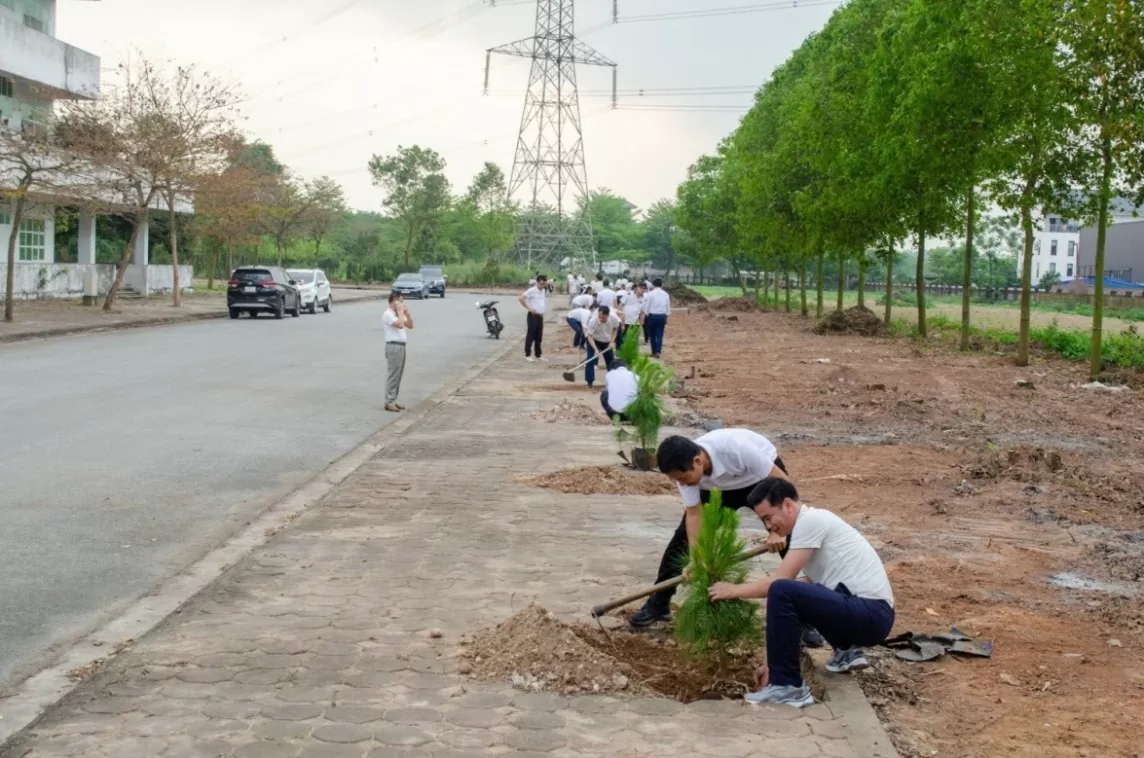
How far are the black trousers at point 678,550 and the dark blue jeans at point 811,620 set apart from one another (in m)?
0.95

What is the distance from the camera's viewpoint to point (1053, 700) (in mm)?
5707

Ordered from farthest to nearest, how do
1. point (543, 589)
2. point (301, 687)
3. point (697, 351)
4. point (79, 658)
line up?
point (697, 351) → point (543, 589) → point (79, 658) → point (301, 687)

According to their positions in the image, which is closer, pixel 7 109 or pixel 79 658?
pixel 79 658

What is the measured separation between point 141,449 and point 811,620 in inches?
340

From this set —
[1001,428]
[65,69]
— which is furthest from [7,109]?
[1001,428]

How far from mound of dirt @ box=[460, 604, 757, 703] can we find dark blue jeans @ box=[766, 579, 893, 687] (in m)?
0.32

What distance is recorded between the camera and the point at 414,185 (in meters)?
94.6

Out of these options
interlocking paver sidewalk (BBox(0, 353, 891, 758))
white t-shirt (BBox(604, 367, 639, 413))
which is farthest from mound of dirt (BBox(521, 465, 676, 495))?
white t-shirt (BBox(604, 367, 639, 413))

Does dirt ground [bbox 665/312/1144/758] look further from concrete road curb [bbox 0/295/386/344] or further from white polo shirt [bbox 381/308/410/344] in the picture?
concrete road curb [bbox 0/295/386/344]

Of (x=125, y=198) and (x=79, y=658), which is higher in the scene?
(x=125, y=198)

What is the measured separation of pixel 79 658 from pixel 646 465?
22.1 ft

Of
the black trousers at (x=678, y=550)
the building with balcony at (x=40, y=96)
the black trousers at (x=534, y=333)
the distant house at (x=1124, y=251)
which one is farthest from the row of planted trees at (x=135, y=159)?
the distant house at (x=1124, y=251)

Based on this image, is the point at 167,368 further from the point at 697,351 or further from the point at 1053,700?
the point at 1053,700

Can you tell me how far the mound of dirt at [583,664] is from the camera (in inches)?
227
